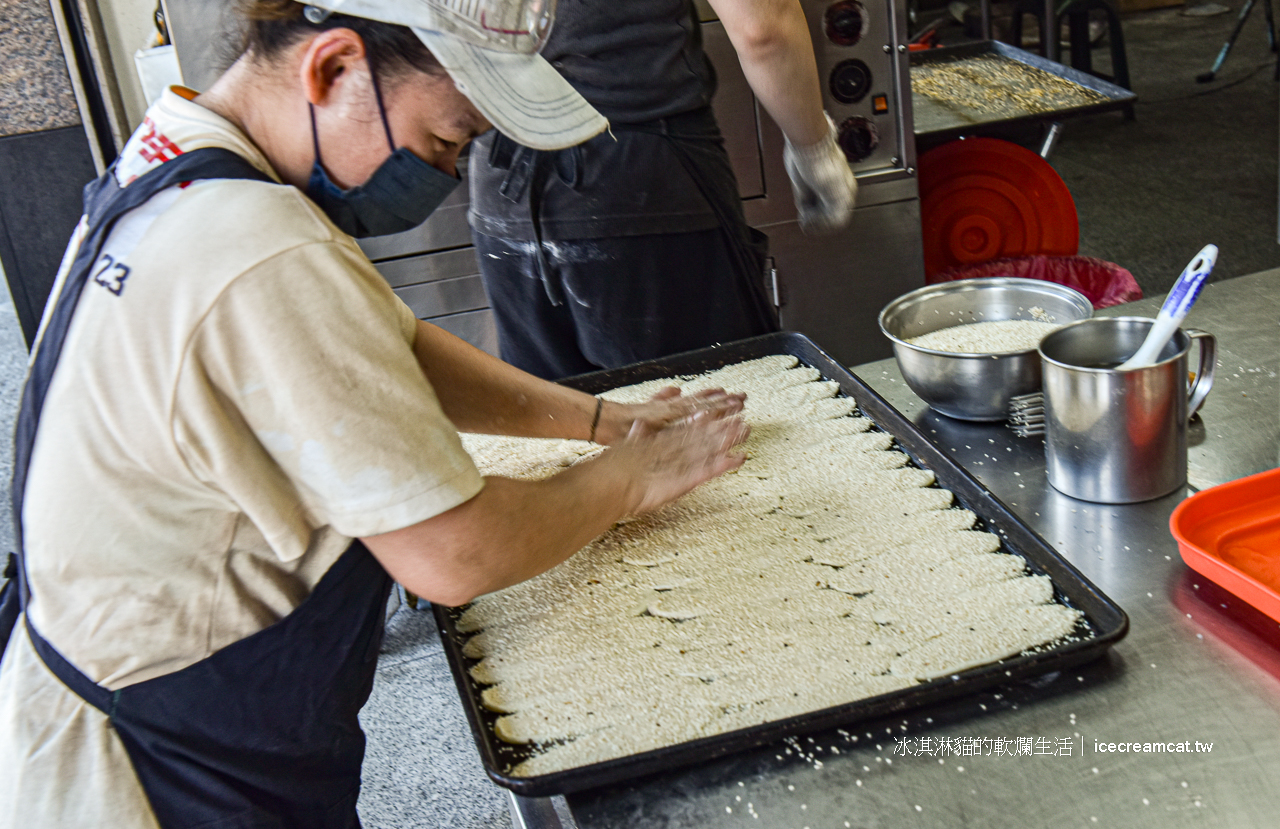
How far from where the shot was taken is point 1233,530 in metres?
1.08

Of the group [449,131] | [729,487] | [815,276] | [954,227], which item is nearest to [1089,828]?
[729,487]

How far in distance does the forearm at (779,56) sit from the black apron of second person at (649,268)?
0.46 feet

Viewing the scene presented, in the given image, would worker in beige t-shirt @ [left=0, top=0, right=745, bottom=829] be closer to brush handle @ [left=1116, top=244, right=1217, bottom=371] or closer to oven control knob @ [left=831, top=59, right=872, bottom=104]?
brush handle @ [left=1116, top=244, right=1217, bottom=371]

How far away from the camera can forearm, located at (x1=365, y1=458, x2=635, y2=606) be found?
84 cm

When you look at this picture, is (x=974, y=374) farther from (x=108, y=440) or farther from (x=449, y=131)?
(x=108, y=440)

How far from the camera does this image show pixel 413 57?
0.83 metres

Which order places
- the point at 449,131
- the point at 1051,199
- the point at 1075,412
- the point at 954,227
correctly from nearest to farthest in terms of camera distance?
1. the point at 449,131
2. the point at 1075,412
3. the point at 1051,199
4. the point at 954,227

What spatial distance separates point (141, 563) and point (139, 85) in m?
2.17

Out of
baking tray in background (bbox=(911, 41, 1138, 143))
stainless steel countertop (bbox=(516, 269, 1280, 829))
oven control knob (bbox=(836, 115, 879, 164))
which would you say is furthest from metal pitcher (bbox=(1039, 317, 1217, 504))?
oven control knob (bbox=(836, 115, 879, 164))

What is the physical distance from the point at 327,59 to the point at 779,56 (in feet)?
3.74

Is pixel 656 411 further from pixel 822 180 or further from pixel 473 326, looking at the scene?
pixel 473 326

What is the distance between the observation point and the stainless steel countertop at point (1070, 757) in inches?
31.4

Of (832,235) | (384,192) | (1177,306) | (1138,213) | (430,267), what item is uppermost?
(384,192)

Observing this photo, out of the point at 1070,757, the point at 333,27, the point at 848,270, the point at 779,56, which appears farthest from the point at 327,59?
the point at 848,270
